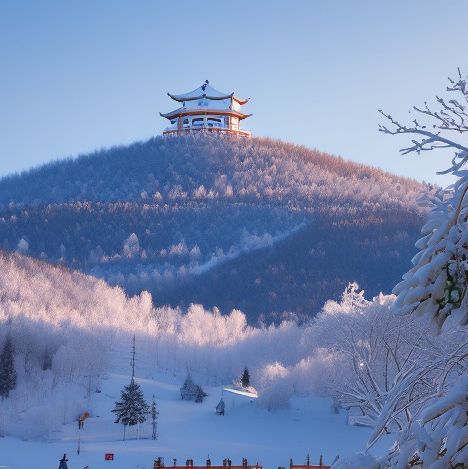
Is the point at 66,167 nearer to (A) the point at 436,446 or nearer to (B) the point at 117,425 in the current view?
(B) the point at 117,425

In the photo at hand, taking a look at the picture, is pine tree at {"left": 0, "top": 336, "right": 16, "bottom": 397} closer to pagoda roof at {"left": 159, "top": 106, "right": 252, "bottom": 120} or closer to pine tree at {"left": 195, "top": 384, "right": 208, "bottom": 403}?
pine tree at {"left": 195, "top": 384, "right": 208, "bottom": 403}

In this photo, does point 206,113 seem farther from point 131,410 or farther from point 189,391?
point 131,410

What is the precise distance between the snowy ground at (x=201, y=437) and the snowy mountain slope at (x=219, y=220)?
142ft

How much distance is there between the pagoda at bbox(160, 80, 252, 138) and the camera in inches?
6939

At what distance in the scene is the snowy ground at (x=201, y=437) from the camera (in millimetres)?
Answer: 36438

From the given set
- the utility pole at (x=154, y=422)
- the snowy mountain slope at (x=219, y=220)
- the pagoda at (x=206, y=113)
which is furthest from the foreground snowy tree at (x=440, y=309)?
the pagoda at (x=206, y=113)

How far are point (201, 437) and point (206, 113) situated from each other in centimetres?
14167

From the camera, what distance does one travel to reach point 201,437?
4400 centimetres

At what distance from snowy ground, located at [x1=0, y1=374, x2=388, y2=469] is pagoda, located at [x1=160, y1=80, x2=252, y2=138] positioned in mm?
124810

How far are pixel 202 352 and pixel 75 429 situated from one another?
2862 cm

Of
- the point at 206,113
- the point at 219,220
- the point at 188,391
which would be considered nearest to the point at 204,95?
the point at 206,113

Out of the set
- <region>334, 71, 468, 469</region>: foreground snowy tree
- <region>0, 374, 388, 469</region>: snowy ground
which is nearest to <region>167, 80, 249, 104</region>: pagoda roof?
<region>0, 374, 388, 469</region>: snowy ground

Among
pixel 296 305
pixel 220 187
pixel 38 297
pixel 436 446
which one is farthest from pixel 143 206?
pixel 436 446

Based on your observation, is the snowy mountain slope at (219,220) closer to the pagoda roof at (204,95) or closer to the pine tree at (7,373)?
the pagoda roof at (204,95)
